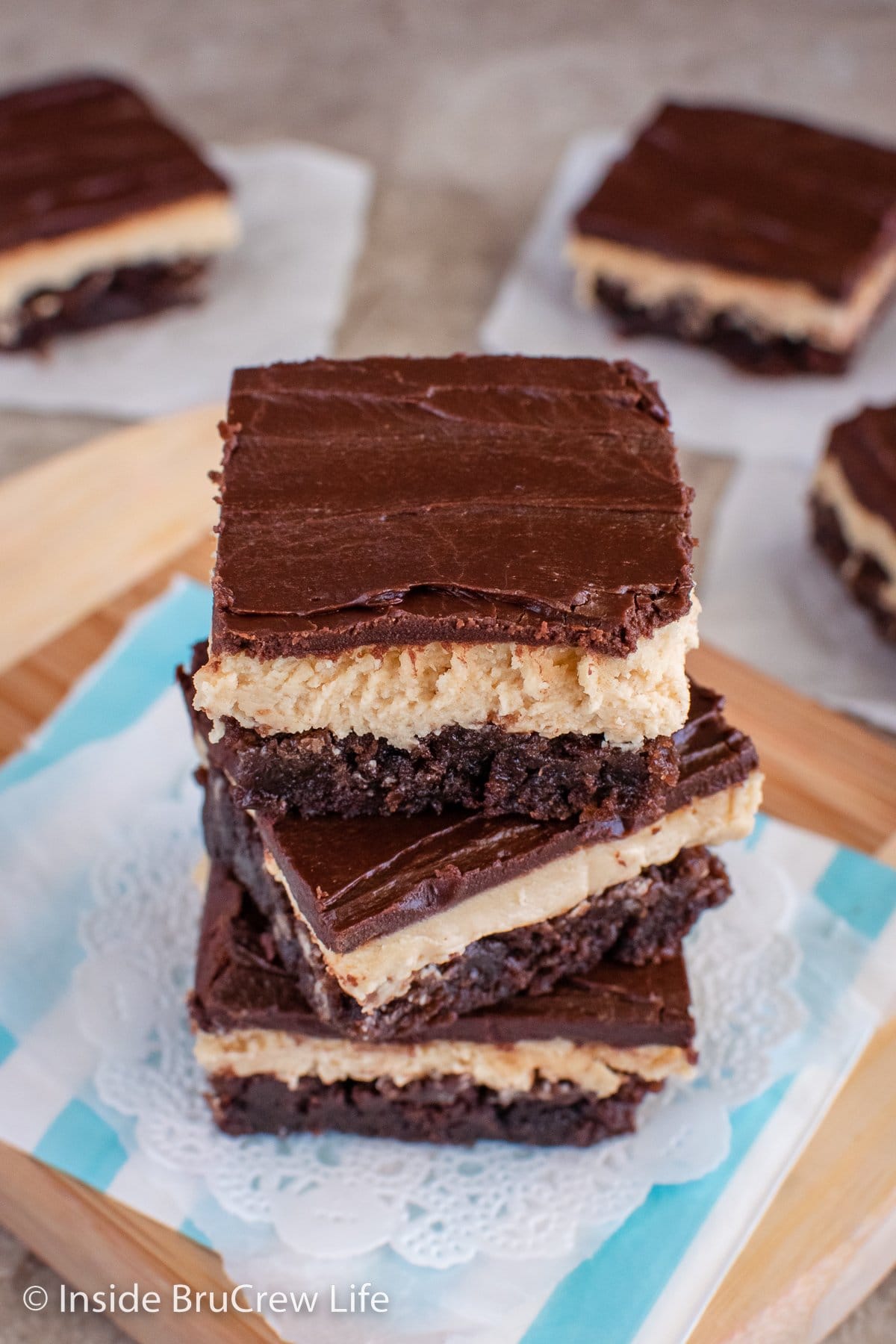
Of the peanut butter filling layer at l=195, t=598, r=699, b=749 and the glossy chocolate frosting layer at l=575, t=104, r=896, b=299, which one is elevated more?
the peanut butter filling layer at l=195, t=598, r=699, b=749

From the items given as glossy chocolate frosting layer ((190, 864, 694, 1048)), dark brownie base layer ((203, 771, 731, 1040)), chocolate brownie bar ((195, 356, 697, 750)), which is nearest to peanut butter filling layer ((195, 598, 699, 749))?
chocolate brownie bar ((195, 356, 697, 750))

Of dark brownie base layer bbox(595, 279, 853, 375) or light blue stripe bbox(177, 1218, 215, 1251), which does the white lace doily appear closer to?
light blue stripe bbox(177, 1218, 215, 1251)

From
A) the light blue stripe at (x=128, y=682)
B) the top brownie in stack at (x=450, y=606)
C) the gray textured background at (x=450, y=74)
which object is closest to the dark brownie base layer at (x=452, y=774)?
the top brownie in stack at (x=450, y=606)

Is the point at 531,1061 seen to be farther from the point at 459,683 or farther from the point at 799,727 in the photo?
the point at 799,727

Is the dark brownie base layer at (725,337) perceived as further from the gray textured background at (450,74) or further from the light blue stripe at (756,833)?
the light blue stripe at (756,833)

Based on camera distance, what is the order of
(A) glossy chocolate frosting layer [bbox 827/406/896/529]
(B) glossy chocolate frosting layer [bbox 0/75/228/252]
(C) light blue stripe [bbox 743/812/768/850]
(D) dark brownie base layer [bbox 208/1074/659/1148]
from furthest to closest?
(B) glossy chocolate frosting layer [bbox 0/75/228/252], (A) glossy chocolate frosting layer [bbox 827/406/896/529], (C) light blue stripe [bbox 743/812/768/850], (D) dark brownie base layer [bbox 208/1074/659/1148]

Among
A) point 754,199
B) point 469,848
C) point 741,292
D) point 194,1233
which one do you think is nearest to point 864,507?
point 741,292
